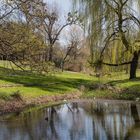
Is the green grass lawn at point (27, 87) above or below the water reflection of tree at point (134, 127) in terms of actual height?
above

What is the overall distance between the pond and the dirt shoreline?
1.21 metres

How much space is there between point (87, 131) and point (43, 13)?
527 centimetres

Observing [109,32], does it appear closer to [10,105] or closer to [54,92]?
[54,92]

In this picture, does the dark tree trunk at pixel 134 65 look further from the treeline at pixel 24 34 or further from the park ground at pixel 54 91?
the treeline at pixel 24 34

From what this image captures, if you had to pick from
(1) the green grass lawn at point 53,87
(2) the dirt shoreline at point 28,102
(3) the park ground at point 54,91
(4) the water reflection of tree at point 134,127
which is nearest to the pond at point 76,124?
(4) the water reflection of tree at point 134,127

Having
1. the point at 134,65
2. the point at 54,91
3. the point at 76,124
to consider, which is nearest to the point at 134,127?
the point at 76,124

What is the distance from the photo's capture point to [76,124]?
19.2 metres

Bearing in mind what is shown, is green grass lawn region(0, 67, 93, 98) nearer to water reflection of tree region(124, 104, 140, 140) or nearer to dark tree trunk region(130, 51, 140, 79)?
dark tree trunk region(130, 51, 140, 79)

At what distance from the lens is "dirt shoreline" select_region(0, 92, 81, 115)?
23.0 meters

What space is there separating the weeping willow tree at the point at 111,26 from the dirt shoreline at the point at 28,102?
433 cm

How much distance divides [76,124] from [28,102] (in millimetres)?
7589

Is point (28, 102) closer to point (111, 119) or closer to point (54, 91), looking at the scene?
point (54, 91)

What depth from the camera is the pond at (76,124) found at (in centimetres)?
1639

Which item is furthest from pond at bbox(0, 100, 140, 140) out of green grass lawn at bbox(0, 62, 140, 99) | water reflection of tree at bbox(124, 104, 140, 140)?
green grass lawn at bbox(0, 62, 140, 99)
